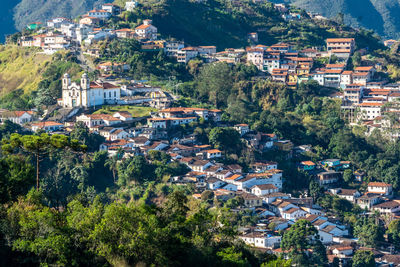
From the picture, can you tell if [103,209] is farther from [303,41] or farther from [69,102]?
[303,41]

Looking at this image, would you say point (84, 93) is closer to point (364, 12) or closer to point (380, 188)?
point (380, 188)

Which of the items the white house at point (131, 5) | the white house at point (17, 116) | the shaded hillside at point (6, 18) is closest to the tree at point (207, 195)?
the white house at point (17, 116)

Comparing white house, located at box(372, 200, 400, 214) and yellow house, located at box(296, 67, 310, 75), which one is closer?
white house, located at box(372, 200, 400, 214)

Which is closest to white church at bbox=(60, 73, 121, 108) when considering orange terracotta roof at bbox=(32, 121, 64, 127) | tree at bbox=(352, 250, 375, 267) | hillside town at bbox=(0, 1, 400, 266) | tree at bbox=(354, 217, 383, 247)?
hillside town at bbox=(0, 1, 400, 266)

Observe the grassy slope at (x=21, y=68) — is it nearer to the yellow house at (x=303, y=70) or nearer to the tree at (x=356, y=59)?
the yellow house at (x=303, y=70)

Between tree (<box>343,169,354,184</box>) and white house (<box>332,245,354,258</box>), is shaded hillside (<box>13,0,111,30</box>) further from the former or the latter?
white house (<box>332,245,354,258</box>)

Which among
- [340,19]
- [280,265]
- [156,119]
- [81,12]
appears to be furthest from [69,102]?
[81,12]
